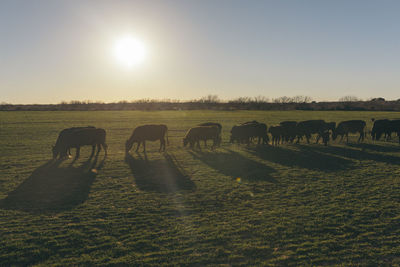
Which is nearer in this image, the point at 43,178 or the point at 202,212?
the point at 202,212

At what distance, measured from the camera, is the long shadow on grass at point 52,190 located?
27.3ft

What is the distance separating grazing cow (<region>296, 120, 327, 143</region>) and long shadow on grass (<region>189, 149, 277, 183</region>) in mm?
6883

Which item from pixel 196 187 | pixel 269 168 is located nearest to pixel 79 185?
pixel 196 187

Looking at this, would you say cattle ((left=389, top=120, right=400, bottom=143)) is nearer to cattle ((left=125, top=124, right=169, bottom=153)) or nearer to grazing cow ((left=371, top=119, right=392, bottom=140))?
grazing cow ((left=371, top=119, right=392, bottom=140))

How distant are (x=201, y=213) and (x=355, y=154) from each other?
1274 centimetres

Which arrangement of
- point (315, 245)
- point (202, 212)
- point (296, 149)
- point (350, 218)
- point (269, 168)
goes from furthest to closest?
point (296, 149) < point (269, 168) < point (202, 212) < point (350, 218) < point (315, 245)

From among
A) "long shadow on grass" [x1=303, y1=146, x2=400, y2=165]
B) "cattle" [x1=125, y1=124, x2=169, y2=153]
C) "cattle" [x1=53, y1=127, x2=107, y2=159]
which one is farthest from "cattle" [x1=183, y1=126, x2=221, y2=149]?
"long shadow on grass" [x1=303, y1=146, x2=400, y2=165]

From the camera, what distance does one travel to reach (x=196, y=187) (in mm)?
10070

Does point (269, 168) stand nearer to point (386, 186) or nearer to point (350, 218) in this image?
point (386, 186)

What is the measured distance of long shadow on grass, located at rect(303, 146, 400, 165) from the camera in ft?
48.6

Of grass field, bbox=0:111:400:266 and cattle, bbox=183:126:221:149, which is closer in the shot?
grass field, bbox=0:111:400:266

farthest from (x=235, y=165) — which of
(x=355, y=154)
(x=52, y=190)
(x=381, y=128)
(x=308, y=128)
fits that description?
(x=381, y=128)

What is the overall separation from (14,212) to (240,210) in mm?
6287

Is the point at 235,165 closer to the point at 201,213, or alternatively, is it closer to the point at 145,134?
the point at 201,213
